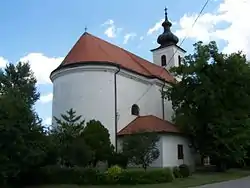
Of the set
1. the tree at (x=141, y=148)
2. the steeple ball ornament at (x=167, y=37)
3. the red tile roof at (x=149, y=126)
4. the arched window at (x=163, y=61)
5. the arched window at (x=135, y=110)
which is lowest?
the tree at (x=141, y=148)

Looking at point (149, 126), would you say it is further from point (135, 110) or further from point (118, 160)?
point (118, 160)

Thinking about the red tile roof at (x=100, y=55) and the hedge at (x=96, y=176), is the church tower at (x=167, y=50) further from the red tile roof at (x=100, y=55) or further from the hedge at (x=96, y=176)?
the hedge at (x=96, y=176)

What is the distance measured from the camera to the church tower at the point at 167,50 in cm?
5009

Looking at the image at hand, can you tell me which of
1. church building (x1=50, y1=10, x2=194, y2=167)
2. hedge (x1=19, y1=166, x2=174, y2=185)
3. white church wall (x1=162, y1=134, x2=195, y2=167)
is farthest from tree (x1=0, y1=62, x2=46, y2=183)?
white church wall (x1=162, y1=134, x2=195, y2=167)

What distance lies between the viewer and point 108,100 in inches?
1325

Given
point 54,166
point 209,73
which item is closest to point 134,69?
point 209,73

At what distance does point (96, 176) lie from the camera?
75.4 feet

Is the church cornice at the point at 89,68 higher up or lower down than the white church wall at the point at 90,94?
higher up

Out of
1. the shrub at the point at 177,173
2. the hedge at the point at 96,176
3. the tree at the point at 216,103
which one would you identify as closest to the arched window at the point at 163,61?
the tree at the point at 216,103

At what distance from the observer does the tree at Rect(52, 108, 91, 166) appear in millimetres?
25109

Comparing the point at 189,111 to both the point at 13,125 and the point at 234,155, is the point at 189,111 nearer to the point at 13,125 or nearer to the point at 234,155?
the point at 234,155

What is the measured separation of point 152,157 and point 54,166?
707cm

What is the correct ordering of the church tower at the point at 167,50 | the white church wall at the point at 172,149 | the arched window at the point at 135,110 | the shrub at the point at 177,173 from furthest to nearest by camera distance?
1. the church tower at the point at 167,50
2. the arched window at the point at 135,110
3. the white church wall at the point at 172,149
4. the shrub at the point at 177,173

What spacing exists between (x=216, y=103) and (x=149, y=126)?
6.33 meters
